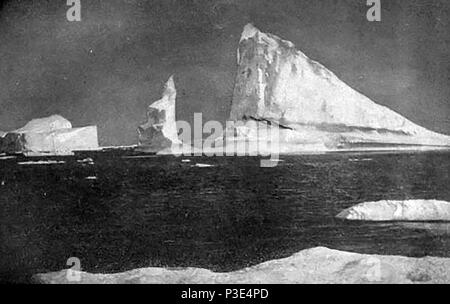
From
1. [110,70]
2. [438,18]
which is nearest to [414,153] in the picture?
[438,18]

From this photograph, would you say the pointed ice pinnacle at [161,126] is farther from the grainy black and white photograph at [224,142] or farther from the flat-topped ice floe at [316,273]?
the flat-topped ice floe at [316,273]

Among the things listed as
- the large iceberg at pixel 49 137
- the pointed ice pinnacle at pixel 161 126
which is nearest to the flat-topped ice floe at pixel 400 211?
the pointed ice pinnacle at pixel 161 126

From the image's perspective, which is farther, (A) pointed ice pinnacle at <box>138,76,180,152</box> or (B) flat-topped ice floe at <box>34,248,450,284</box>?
(A) pointed ice pinnacle at <box>138,76,180,152</box>

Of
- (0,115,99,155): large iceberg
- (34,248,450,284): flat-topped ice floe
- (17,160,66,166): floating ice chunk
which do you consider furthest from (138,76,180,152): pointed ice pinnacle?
(34,248,450,284): flat-topped ice floe

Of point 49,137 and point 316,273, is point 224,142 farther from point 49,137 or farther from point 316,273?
point 49,137

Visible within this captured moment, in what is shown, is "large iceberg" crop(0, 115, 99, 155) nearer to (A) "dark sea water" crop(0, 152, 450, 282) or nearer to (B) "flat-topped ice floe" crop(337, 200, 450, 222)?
(A) "dark sea water" crop(0, 152, 450, 282)
